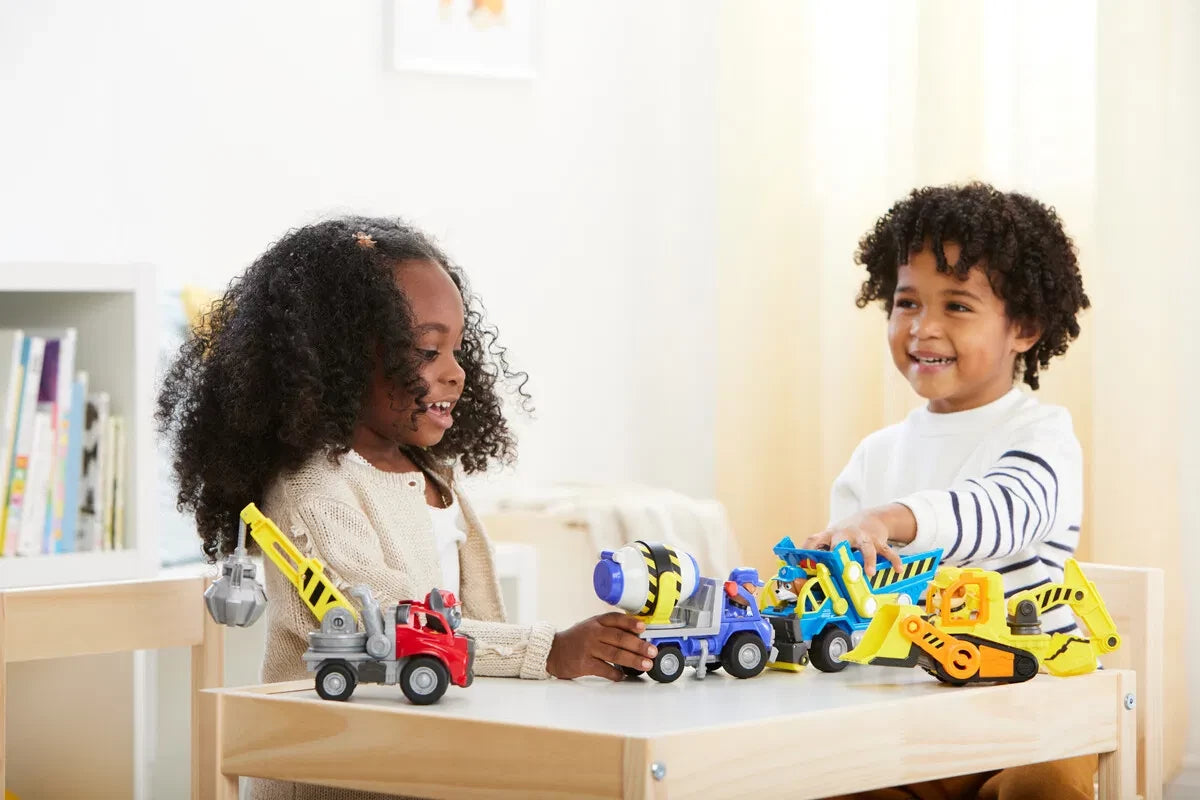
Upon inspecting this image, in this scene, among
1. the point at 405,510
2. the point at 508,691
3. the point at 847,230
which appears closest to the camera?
the point at 508,691

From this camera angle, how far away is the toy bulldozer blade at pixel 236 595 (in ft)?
2.74

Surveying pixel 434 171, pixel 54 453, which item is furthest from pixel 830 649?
pixel 434 171

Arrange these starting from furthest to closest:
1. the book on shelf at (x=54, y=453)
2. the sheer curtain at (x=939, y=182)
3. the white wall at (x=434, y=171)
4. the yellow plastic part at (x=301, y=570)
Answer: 1. the white wall at (x=434, y=171)
2. the sheer curtain at (x=939, y=182)
3. the book on shelf at (x=54, y=453)
4. the yellow plastic part at (x=301, y=570)

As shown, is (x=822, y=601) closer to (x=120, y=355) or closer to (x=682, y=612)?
(x=682, y=612)

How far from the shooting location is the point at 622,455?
7.58 feet

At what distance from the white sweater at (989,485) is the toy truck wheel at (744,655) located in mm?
225

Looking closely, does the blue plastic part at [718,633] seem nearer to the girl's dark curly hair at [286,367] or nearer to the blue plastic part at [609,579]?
the blue plastic part at [609,579]

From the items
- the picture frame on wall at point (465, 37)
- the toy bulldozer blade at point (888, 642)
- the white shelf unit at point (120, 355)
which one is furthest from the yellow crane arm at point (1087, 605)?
the picture frame on wall at point (465, 37)

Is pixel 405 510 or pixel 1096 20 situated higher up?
Result: pixel 1096 20

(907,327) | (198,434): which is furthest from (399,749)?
(907,327)

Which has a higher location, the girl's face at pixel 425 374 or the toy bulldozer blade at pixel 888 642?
the girl's face at pixel 425 374

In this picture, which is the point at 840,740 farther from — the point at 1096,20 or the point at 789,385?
the point at 789,385

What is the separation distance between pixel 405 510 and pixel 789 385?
3.46 ft

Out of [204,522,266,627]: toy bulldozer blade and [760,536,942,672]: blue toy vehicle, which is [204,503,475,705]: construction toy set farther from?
[760,536,942,672]: blue toy vehicle
